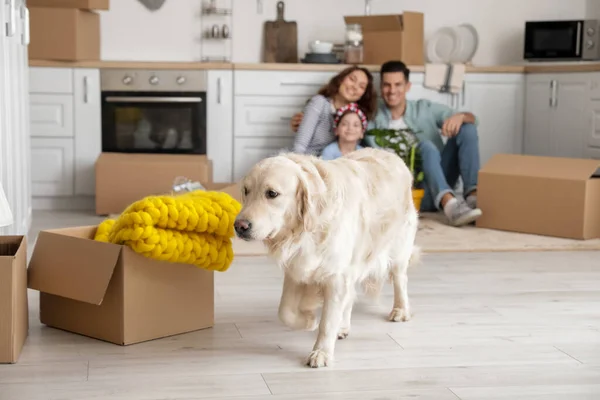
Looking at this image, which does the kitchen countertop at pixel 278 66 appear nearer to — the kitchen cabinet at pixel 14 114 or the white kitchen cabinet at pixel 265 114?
the white kitchen cabinet at pixel 265 114

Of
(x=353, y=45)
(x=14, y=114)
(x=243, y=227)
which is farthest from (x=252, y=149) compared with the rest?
(x=243, y=227)

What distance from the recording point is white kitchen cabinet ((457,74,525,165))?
5891 millimetres

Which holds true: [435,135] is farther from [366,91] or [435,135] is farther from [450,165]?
[366,91]

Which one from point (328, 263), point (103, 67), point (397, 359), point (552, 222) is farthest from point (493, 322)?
point (103, 67)

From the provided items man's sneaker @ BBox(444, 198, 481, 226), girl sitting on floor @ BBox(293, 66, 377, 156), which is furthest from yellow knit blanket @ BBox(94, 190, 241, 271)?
girl sitting on floor @ BBox(293, 66, 377, 156)

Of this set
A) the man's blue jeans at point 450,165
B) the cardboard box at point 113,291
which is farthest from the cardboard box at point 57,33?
the cardboard box at point 113,291

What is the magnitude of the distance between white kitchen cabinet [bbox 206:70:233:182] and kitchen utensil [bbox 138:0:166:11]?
2.70 feet

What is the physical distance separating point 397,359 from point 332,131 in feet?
9.74

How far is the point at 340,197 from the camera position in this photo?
2.41 m

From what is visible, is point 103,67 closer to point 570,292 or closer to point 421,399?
point 570,292

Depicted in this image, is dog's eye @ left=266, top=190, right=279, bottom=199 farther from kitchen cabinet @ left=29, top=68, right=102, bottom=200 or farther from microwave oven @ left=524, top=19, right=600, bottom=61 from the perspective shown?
microwave oven @ left=524, top=19, right=600, bottom=61

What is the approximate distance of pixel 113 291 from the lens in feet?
8.34

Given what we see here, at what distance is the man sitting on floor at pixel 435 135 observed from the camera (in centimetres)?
520

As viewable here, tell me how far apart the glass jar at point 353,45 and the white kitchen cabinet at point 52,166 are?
185 centimetres
